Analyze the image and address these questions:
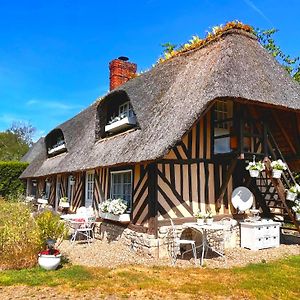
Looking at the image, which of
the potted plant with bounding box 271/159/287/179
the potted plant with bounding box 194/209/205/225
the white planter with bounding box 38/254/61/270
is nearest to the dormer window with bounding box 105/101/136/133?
the potted plant with bounding box 194/209/205/225

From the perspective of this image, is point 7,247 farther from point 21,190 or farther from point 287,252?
point 21,190

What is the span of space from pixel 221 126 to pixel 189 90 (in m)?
1.74

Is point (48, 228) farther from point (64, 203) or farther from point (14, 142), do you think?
point (14, 142)

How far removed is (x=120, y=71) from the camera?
578 inches

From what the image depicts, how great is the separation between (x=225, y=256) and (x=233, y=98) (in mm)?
3554

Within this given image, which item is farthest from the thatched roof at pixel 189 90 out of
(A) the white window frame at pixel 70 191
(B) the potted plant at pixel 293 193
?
(A) the white window frame at pixel 70 191

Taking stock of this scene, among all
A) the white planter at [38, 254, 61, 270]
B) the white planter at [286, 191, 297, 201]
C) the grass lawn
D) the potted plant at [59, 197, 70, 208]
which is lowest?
the grass lawn

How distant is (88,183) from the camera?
11828 millimetres

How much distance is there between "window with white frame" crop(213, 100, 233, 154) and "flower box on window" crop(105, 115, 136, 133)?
230 centimetres

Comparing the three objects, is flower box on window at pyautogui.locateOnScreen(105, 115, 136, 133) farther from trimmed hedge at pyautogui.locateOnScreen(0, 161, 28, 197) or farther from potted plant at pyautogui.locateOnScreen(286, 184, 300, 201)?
trimmed hedge at pyautogui.locateOnScreen(0, 161, 28, 197)

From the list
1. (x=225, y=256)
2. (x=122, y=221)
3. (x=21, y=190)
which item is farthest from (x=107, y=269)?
(x=21, y=190)

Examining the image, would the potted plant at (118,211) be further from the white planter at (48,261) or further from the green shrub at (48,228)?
the white planter at (48,261)

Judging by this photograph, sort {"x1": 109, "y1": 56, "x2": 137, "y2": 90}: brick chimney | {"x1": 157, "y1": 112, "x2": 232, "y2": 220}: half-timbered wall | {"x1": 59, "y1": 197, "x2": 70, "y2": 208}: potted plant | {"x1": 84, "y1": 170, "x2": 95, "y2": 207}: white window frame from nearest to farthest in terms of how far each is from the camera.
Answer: {"x1": 157, "y1": 112, "x2": 232, "y2": 220}: half-timbered wall < {"x1": 84, "y1": 170, "x2": 95, "y2": 207}: white window frame < {"x1": 59, "y1": 197, "x2": 70, "y2": 208}: potted plant < {"x1": 109, "y1": 56, "x2": 137, "y2": 90}: brick chimney

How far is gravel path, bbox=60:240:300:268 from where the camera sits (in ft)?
22.9
